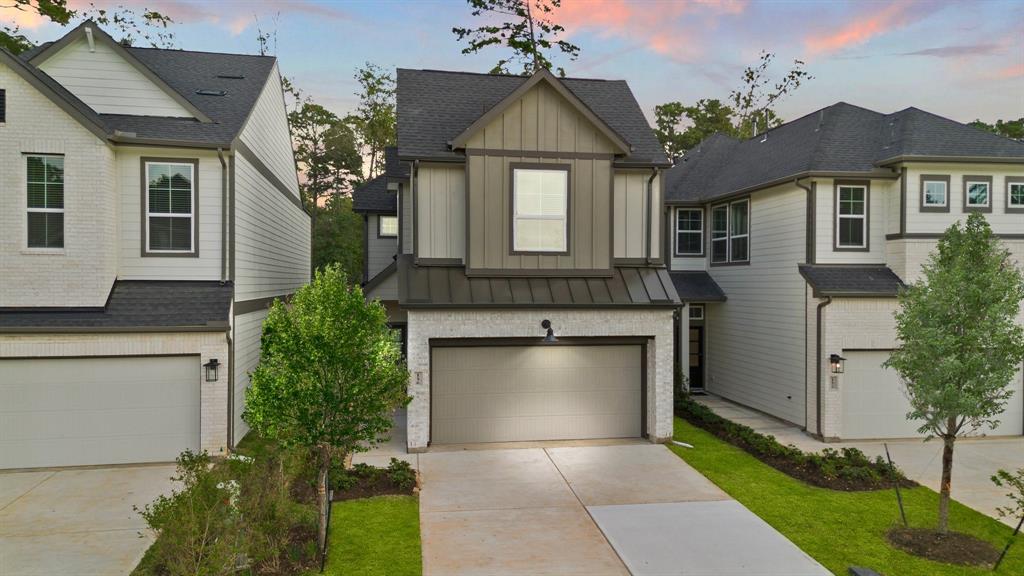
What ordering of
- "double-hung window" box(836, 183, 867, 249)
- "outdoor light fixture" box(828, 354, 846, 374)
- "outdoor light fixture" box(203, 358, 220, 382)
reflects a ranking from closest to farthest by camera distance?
"outdoor light fixture" box(203, 358, 220, 382)
"outdoor light fixture" box(828, 354, 846, 374)
"double-hung window" box(836, 183, 867, 249)

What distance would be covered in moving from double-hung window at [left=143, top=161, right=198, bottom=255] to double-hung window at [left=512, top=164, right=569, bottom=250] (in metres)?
6.49

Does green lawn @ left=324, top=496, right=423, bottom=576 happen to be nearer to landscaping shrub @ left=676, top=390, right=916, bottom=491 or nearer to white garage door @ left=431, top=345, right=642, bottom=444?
white garage door @ left=431, top=345, right=642, bottom=444

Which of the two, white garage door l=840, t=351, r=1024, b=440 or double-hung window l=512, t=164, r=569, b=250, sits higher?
double-hung window l=512, t=164, r=569, b=250

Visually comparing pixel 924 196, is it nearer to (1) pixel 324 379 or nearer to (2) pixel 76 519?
(1) pixel 324 379

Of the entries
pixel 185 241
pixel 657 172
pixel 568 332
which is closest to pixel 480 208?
pixel 568 332

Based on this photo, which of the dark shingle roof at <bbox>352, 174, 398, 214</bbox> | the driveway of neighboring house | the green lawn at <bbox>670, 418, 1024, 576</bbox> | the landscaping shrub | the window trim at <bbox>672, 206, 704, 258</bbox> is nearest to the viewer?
the green lawn at <bbox>670, 418, 1024, 576</bbox>

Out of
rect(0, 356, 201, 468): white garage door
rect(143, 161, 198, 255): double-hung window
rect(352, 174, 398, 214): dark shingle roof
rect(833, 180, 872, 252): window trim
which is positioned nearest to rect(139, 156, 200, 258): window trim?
rect(143, 161, 198, 255): double-hung window

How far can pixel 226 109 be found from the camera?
1312cm

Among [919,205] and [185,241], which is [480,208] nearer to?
[185,241]

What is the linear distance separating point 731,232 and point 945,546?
1081 cm

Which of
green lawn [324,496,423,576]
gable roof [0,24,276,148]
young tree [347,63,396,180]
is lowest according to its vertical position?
green lawn [324,496,423,576]

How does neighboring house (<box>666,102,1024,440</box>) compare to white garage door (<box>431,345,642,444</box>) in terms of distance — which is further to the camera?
neighboring house (<box>666,102,1024,440</box>)

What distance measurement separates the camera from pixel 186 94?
13492mm

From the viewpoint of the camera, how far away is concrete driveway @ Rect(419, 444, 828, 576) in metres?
7.13
